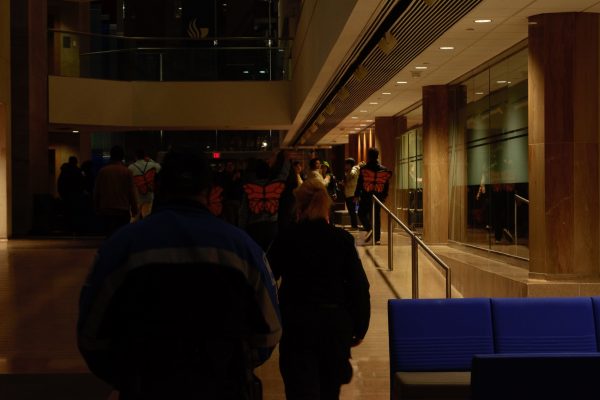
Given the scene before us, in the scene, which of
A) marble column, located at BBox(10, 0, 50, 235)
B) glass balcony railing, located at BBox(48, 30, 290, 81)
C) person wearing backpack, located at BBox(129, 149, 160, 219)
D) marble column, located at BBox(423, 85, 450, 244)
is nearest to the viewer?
person wearing backpack, located at BBox(129, 149, 160, 219)

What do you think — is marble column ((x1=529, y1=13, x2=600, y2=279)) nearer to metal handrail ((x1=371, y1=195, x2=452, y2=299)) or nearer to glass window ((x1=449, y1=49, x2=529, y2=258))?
metal handrail ((x1=371, y1=195, x2=452, y2=299))

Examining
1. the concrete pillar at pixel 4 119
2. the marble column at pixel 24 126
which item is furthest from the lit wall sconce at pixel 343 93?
the marble column at pixel 24 126

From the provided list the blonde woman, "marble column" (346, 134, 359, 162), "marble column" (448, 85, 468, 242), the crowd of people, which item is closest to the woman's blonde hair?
the blonde woman

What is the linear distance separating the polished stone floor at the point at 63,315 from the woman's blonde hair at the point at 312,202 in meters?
2.02

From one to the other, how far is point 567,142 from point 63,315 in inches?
219

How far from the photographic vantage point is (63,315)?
8.91 metres

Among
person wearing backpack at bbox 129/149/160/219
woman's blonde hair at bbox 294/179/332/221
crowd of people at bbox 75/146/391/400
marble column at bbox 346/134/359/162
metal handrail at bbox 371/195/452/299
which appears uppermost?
marble column at bbox 346/134/359/162

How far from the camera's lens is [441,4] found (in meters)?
9.95

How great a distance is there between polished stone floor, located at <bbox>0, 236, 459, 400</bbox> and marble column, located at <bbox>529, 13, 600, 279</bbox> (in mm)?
1607

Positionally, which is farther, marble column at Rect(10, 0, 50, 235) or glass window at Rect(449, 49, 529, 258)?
marble column at Rect(10, 0, 50, 235)

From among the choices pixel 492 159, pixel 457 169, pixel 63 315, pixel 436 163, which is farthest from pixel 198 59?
pixel 63 315

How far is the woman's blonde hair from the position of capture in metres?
4.79

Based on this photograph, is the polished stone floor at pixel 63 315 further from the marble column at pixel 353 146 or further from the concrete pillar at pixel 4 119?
the marble column at pixel 353 146

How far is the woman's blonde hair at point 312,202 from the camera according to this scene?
15.7 ft
